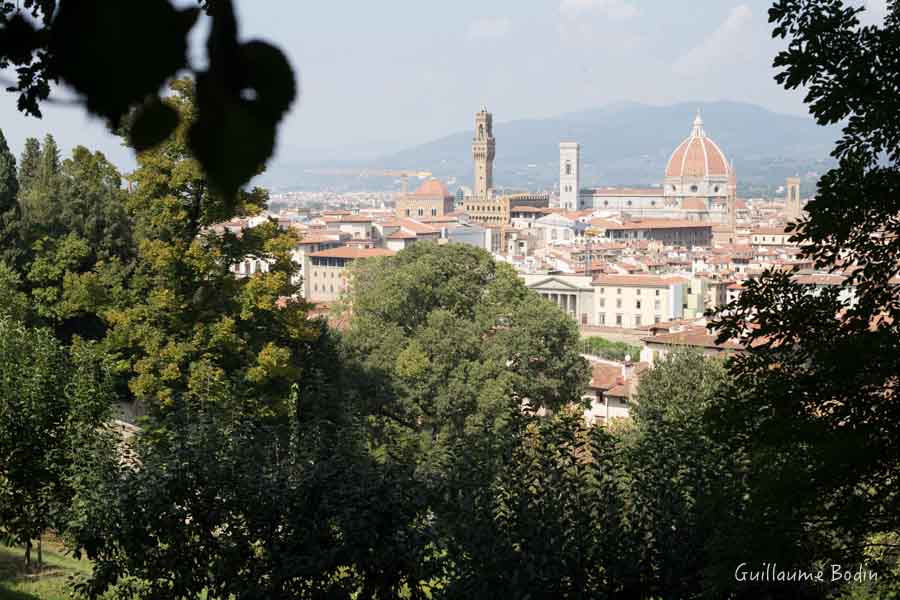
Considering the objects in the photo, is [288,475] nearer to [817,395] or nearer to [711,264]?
[817,395]

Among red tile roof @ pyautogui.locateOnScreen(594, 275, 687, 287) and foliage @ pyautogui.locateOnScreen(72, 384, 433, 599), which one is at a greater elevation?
foliage @ pyautogui.locateOnScreen(72, 384, 433, 599)

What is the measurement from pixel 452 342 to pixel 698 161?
123551mm

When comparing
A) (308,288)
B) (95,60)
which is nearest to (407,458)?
(95,60)

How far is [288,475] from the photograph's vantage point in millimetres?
7340

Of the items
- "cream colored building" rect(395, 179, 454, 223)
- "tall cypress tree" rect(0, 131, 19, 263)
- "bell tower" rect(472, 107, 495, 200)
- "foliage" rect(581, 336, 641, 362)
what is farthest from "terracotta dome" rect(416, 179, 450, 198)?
"tall cypress tree" rect(0, 131, 19, 263)

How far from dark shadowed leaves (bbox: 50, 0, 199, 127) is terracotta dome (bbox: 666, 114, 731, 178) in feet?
459

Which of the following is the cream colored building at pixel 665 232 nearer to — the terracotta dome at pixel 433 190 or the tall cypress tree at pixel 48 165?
the terracotta dome at pixel 433 190

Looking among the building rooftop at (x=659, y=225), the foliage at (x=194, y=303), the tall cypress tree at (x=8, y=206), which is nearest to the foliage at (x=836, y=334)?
the foliage at (x=194, y=303)

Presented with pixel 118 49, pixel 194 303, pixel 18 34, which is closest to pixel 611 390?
pixel 194 303

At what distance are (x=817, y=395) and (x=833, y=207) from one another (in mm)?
1232

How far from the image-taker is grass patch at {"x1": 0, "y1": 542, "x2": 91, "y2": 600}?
8.74 metres

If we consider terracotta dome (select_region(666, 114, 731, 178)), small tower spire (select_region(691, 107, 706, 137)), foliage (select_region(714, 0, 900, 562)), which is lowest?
foliage (select_region(714, 0, 900, 562))

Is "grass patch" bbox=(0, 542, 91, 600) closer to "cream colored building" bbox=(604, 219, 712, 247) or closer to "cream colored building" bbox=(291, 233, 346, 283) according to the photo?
"cream colored building" bbox=(291, 233, 346, 283)

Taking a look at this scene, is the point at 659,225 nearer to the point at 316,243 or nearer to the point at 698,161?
the point at 698,161
